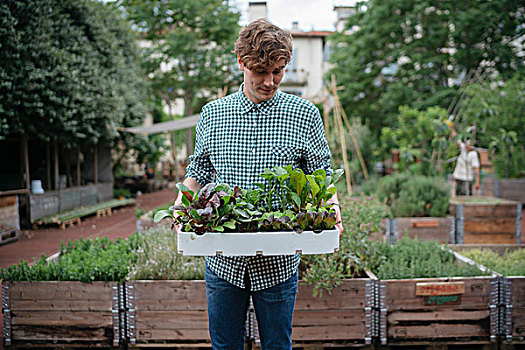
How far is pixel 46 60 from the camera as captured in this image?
7.90 m

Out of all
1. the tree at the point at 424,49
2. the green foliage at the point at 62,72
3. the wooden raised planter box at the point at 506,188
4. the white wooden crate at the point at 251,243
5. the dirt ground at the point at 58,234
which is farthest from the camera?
the tree at the point at 424,49

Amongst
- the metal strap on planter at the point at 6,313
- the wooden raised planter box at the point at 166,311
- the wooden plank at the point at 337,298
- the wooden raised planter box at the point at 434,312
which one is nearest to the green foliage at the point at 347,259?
the wooden plank at the point at 337,298

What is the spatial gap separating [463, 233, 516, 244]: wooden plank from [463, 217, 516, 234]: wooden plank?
1.5 inches

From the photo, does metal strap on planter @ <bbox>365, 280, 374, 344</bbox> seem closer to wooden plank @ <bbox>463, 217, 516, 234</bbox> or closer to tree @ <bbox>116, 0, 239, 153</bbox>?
wooden plank @ <bbox>463, 217, 516, 234</bbox>

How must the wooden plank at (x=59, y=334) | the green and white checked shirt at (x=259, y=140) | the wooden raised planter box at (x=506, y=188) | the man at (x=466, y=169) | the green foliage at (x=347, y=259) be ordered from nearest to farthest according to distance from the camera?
the green and white checked shirt at (x=259, y=140) < the green foliage at (x=347, y=259) < the wooden plank at (x=59, y=334) < the man at (x=466, y=169) < the wooden raised planter box at (x=506, y=188)

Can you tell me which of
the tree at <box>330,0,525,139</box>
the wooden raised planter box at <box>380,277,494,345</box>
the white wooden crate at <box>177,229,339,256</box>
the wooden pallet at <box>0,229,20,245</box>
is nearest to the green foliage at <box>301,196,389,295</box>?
the wooden raised planter box at <box>380,277,494,345</box>

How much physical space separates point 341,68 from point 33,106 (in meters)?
11.7

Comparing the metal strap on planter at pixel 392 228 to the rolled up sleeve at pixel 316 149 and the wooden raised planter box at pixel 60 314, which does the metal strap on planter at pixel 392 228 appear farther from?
the rolled up sleeve at pixel 316 149

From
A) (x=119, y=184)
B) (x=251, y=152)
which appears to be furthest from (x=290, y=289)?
(x=119, y=184)

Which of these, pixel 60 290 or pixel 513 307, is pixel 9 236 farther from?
pixel 513 307

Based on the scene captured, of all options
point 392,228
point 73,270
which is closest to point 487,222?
point 392,228

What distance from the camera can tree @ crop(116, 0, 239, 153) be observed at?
1625cm

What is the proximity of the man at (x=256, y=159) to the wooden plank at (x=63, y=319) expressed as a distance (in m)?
1.61

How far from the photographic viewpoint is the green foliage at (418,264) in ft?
9.93
